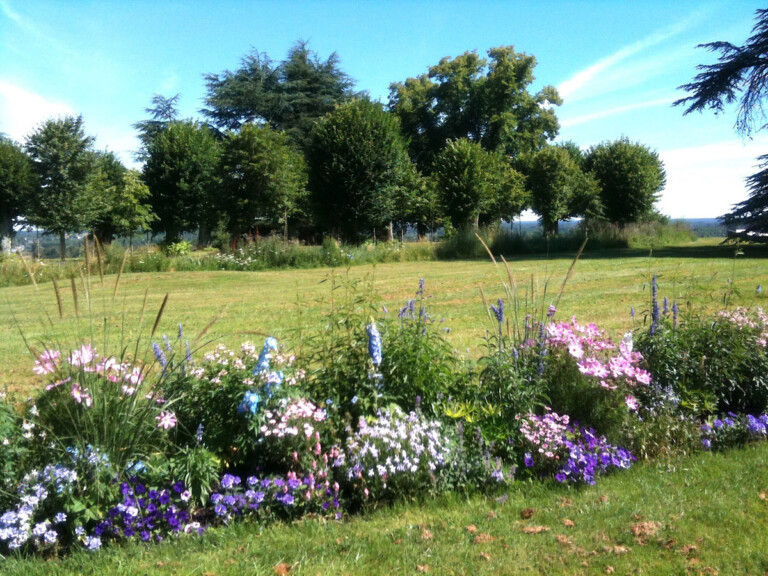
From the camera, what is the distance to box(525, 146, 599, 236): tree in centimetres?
3177

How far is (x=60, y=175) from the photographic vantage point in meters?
24.7

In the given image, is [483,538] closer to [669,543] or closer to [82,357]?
[669,543]

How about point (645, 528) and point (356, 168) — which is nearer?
point (645, 528)

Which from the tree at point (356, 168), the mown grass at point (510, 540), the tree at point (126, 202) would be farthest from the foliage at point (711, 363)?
the tree at point (126, 202)

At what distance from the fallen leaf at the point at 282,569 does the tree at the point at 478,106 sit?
117 ft

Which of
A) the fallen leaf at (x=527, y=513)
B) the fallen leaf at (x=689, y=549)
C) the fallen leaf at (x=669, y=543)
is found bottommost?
the fallen leaf at (x=689, y=549)

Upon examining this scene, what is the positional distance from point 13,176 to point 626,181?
31667mm

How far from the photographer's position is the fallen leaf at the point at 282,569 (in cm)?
229

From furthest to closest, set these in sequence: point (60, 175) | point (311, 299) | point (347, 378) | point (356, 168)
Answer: point (60, 175)
point (356, 168)
point (311, 299)
point (347, 378)

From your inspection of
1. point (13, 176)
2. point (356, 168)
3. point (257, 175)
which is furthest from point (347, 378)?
point (13, 176)

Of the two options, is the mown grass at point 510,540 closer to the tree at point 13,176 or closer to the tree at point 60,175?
the tree at point 60,175

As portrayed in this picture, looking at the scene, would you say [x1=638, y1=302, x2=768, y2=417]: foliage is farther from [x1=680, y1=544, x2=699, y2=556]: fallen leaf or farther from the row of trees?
the row of trees

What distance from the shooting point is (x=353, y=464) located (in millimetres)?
2895

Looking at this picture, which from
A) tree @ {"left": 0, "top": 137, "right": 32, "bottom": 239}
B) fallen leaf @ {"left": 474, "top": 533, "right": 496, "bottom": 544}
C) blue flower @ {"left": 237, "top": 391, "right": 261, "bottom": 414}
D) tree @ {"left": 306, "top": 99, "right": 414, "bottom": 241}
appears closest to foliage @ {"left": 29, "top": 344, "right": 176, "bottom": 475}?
blue flower @ {"left": 237, "top": 391, "right": 261, "bottom": 414}
